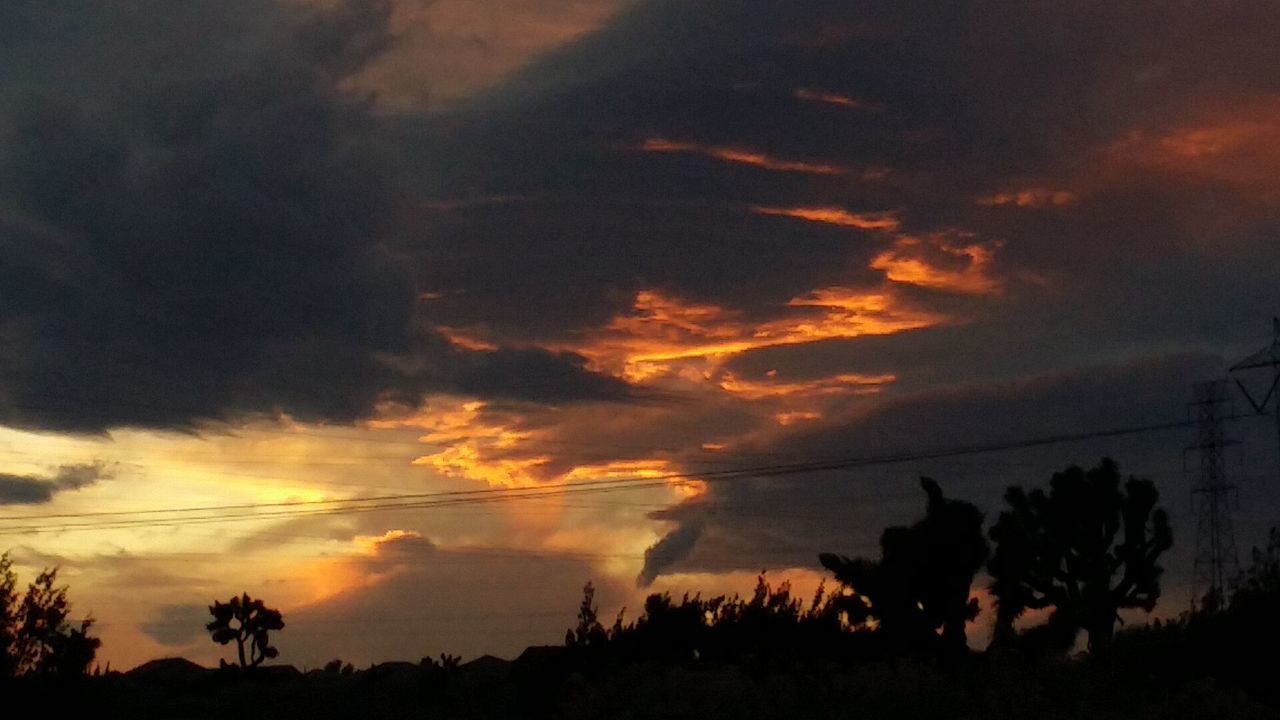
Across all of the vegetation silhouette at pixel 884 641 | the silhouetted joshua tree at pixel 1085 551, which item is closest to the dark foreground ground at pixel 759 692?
the vegetation silhouette at pixel 884 641

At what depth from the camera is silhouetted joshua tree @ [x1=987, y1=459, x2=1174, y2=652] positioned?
200 ft

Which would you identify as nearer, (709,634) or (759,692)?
(759,692)

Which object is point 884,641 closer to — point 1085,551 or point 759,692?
point 1085,551

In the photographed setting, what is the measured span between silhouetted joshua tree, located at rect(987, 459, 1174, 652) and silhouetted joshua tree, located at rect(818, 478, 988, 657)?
278cm

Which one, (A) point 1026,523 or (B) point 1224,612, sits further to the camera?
(A) point 1026,523

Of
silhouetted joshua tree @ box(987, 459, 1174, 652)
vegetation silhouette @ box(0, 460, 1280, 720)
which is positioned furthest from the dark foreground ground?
silhouetted joshua tree @ box(987, 459, 1174, 652)

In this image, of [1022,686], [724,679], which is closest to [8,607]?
[724,679]

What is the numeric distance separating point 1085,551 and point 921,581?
26.9 feet

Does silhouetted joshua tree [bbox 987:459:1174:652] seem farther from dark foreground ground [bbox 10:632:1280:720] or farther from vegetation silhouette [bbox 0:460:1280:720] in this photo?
dark foreground ground [bbox 10:632:1280:720]

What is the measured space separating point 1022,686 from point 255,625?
59.9 m

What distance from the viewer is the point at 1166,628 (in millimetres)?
46750

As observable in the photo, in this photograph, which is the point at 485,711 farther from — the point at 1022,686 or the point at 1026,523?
the point at 1022,686

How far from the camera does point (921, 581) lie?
57.7 m

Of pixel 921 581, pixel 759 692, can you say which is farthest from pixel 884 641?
pixel 759 692
